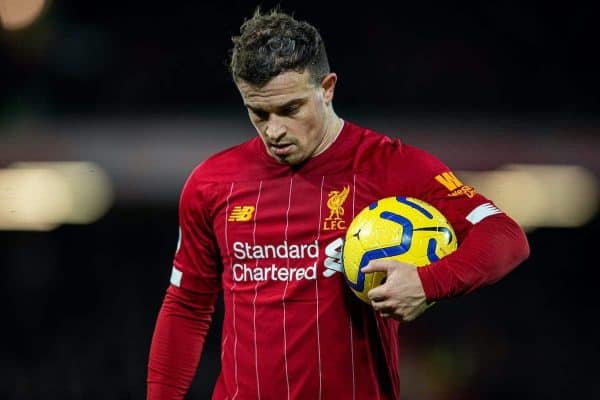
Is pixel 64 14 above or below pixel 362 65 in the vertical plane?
above

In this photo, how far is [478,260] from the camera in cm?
149

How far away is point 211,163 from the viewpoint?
190cm

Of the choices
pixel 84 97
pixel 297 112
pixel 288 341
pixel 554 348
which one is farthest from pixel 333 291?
pixel 84 97

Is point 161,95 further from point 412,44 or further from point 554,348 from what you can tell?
point 554,348

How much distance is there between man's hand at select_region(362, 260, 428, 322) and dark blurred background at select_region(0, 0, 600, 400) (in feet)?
6.73

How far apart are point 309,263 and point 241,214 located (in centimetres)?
19

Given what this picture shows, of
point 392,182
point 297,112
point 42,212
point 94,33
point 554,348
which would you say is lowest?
point 554,348

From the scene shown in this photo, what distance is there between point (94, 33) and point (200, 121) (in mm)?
593

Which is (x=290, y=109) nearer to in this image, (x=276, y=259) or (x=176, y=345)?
(x=276, y=259)

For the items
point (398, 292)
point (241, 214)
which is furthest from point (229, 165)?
point (398, 292)

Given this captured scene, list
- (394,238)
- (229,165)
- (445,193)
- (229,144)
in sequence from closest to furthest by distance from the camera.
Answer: (394,238) → (445,193) → (229,165) → (229,144)

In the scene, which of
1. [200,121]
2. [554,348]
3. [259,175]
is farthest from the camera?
[200,121]

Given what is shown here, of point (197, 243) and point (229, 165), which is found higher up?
point (229, 165)

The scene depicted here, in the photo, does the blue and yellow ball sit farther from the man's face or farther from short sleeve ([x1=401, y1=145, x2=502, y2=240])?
the man's face
